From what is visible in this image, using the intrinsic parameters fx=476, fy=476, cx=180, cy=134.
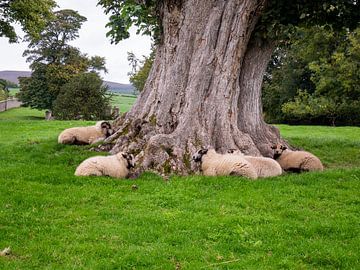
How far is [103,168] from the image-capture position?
1202 cm

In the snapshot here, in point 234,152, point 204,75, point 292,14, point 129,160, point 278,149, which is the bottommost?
point 129,160

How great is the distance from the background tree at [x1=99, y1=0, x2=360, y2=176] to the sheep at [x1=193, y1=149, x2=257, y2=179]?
0.38 m

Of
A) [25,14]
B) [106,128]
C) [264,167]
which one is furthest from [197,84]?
[25,14]

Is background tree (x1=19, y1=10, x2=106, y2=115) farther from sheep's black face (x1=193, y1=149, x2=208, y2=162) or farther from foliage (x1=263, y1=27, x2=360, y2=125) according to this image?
Result: sheep's black face (x1=193, y1=149, x2=208, y2=162)

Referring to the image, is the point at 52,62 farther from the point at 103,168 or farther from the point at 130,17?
the point at 103,168

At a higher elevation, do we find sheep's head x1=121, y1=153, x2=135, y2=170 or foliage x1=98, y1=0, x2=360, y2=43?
foliage x1=98, y1=0, x2=360, y2=43

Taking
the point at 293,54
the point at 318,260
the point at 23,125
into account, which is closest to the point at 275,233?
the point at 318,260

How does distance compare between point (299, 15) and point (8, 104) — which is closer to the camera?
point (299, 15)

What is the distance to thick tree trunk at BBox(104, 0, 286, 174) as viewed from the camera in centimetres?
1373

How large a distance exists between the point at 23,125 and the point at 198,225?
19.8 m

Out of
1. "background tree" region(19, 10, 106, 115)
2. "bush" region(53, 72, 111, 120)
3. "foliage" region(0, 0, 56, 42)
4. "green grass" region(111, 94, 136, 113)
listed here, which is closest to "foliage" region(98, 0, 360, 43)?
"foliage" region(0, 0, 56, 42)

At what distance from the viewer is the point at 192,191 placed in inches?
420

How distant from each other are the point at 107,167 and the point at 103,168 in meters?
0.10

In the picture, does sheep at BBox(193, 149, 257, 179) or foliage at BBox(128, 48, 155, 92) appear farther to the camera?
foliage at BBox(128, 48, 155, 92)
